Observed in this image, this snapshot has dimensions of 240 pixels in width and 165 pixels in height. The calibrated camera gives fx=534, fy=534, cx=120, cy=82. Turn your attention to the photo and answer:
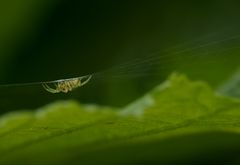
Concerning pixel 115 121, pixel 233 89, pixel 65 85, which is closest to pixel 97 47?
pixel 65 85

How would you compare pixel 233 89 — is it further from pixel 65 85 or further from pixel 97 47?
pixel 97 47

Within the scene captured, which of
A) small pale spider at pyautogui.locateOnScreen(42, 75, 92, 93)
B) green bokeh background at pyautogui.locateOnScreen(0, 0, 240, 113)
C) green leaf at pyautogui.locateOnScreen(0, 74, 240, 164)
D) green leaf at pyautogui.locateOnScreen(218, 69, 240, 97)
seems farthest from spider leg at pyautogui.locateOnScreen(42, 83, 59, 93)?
green leaf at pyautogui.locateOnScreen(218, 69, 240, 97)

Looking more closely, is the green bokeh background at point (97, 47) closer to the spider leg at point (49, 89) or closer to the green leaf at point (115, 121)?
the spider leg at point (49, 89)

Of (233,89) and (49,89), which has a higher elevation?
(49,89)

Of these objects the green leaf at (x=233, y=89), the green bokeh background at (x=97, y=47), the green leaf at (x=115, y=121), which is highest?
→ the green bokeh background at (x=97, y=47)

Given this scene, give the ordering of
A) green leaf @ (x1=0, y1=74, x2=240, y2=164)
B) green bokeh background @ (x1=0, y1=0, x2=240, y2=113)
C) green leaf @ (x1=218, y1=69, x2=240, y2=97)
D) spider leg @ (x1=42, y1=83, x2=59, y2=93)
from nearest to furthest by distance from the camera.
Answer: green leaf @ (x1=0, y1=74, x2=240, y2=164), green leaf @ (x1=218, y1=69, x2=240, y2=97), spider leg @ (x1=42, y1=83, x2=59, y2=93), green bokeh background @ (x1=0, y1=0, x2=240, y2=113)

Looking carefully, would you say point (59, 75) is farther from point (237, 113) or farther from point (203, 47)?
point (237, 113)

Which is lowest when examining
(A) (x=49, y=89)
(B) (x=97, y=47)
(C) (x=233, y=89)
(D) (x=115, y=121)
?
(D) (x=115, y=121)

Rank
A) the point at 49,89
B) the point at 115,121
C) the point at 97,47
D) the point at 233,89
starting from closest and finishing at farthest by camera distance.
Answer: the point at 115,121, the point at 233,89, the point at 49,89, the point at 97,47

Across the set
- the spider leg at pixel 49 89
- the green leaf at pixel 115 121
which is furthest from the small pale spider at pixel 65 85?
the green leaf at pixel 115 121

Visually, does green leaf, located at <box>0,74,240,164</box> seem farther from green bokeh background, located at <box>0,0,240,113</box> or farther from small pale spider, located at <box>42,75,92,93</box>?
green bokeh background, located at <box>0,0,240,113</box>
